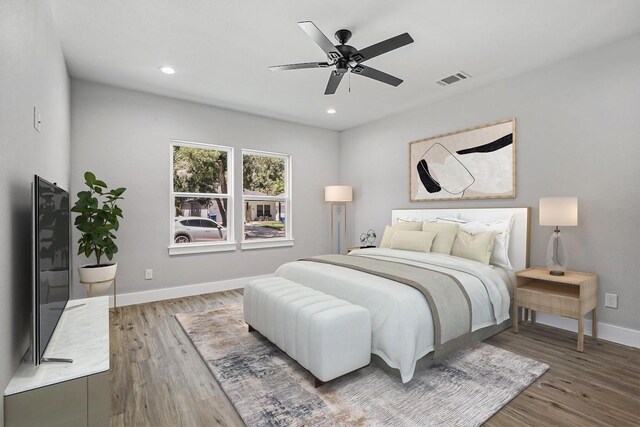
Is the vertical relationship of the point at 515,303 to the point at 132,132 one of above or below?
below

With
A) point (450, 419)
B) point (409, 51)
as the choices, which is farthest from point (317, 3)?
point (450, 419)

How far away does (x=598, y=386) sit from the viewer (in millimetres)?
2129

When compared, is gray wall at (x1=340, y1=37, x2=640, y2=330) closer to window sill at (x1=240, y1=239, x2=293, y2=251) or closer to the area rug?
the area rug

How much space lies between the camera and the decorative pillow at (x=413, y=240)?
11.8ft

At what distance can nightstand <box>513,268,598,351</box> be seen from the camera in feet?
8.68

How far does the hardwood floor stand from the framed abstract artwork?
1649mm

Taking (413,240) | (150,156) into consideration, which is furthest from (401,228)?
(150,156)

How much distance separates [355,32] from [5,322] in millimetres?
2949

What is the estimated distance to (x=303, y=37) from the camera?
2.75 metres

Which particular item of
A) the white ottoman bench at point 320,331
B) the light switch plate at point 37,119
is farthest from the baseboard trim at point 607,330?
the light switch plate at point 37,119

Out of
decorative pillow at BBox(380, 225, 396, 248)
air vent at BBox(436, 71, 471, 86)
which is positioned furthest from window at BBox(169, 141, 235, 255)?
air vent at BBox(436, 71, 471, 86)

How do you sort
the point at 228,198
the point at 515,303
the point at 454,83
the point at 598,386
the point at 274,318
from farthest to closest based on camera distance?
the point at 228,198 → the point at 454,83 → the point at 515,303 → the point at 274,318 → the point at 598,386

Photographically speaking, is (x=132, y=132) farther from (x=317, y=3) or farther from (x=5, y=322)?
(x=5, y=322)

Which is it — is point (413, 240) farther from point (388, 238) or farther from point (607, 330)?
point (607, 330)
